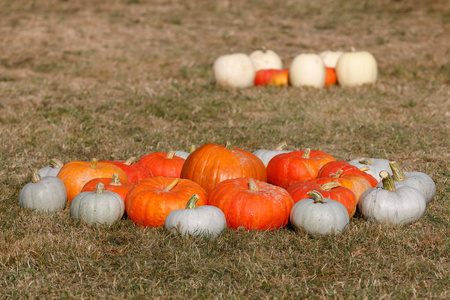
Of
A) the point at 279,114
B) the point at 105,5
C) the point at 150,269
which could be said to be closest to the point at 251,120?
the point at 279,114

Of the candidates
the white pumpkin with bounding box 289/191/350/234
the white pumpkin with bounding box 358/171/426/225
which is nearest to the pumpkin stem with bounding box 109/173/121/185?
the white pumpkin with bounding box 289/191/350/234

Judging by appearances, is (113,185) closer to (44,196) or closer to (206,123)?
(44,196)

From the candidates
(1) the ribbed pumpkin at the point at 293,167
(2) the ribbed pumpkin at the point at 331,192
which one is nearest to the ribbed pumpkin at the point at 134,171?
(1) the ribbed pumpkin at the point at 293,167

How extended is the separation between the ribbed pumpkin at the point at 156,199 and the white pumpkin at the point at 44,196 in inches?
25.1

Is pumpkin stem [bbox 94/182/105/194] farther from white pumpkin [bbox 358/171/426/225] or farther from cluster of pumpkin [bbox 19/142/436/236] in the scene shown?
white pumpkin [bbox 358/171/426/225]

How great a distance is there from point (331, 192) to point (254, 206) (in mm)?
695

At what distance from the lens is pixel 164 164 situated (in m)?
5.36

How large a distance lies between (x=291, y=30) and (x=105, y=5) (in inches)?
279

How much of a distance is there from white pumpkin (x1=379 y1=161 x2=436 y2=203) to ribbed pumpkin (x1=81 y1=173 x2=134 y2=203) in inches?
92.3

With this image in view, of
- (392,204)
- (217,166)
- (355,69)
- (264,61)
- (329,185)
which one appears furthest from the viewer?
(264,61)

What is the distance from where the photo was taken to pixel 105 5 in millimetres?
19047

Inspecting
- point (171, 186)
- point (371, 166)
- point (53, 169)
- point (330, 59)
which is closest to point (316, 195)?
point (171, 186)

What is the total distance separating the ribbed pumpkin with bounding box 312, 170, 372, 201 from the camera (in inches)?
186

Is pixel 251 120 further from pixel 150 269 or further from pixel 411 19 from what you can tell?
pixel 411 19
